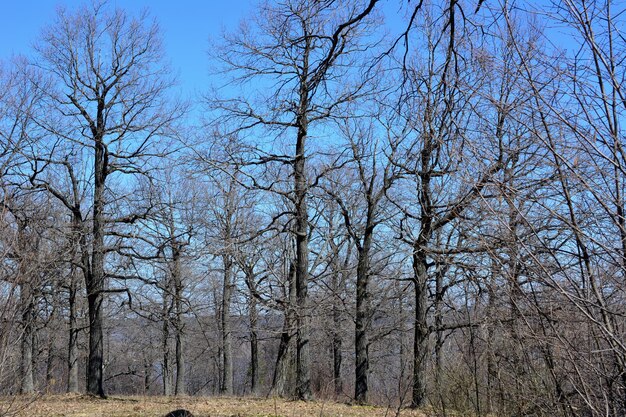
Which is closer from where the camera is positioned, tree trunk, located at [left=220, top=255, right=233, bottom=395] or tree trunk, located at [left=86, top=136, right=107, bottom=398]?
tree trunk, located at [left=86, top=136, right=107, bottom=398]

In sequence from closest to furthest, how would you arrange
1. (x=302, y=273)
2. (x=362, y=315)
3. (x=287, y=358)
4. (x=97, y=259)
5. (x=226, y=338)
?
1. (x=302, y=273)
2. (x=362, y=315)
3. (x=97, y=259)
4. (x=287, y=358)
5. (x=226, y=338)

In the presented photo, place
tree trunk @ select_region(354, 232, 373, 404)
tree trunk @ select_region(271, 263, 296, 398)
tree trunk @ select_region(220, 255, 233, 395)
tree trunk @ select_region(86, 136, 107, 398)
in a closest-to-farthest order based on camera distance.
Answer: tree trunk @ select_region(271, 263, 296, 398)
tree trunk @ select_region(354, 232, 373, 404)
tree trunk @ select_region(86, 136, 107, 398)
tree trunk @ select_region(220, 255, 233, 395)

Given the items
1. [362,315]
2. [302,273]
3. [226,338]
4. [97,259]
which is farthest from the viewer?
[226,338]

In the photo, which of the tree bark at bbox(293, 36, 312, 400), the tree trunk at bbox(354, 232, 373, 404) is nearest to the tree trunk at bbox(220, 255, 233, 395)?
the tree trunk at bbox(354, 232, 373, 404)

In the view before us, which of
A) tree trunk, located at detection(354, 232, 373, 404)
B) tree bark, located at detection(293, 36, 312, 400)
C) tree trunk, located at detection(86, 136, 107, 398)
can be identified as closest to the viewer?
tree bark, located at detection(293, 36, 312, 400)

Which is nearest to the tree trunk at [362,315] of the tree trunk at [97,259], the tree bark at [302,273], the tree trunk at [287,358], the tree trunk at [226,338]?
the tree bark at [302,273]

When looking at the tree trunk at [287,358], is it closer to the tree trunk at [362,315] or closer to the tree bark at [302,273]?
the tree bark at [302,273]

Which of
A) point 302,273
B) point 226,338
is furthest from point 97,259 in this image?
point 226,338

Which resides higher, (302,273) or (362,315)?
(302,273)

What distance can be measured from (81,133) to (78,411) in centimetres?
852

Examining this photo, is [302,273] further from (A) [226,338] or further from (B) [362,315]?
(A) [226,338]

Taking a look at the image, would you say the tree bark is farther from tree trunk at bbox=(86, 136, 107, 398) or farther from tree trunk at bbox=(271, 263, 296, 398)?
tree trunk at bbox=(86, 136, 107, 398)

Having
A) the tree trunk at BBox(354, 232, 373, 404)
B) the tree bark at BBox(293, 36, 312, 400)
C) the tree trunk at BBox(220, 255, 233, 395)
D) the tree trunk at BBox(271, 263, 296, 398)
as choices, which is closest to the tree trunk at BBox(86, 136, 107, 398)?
the tree trunk at BBox(271, 263, 296, 398)

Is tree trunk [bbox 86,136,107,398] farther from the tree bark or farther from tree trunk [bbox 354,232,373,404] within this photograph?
tree trunk [bbox 354,232,373,404]
